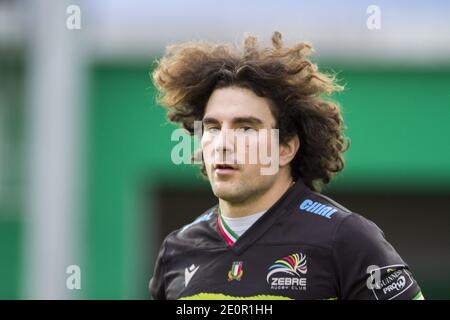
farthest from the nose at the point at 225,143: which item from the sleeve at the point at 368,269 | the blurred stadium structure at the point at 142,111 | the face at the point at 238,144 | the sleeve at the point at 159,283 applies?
the blurred stadium structure at the point at 142,111

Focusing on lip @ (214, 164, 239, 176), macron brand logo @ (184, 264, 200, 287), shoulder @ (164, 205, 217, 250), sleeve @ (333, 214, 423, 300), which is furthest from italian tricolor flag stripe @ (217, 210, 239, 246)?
sleeve @ (333, 214, 423, 300)

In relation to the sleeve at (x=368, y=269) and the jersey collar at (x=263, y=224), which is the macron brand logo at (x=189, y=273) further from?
the sleeve at (x=368, y=269)

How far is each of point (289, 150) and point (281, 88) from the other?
308 mm

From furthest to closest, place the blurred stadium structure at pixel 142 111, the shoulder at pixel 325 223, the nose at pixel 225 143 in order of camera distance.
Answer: the blurred stadium structure at pixel 142 111
the nose at pixel 225 143
the shoulder at pixel 325 223

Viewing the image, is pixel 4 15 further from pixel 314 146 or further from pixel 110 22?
pixel 314 146

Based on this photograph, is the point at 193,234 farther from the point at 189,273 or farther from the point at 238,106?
the point at 238,106

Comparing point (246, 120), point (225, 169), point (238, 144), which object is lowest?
point (225, 169)

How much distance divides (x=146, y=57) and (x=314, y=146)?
341 inches

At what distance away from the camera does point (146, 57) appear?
1359 centimetres

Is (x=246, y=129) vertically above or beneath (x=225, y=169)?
above

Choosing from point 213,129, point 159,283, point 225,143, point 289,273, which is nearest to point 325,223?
point 289,273

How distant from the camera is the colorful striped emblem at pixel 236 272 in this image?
4762 millimetres

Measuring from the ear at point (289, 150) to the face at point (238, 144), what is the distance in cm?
11

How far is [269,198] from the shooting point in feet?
16.0
